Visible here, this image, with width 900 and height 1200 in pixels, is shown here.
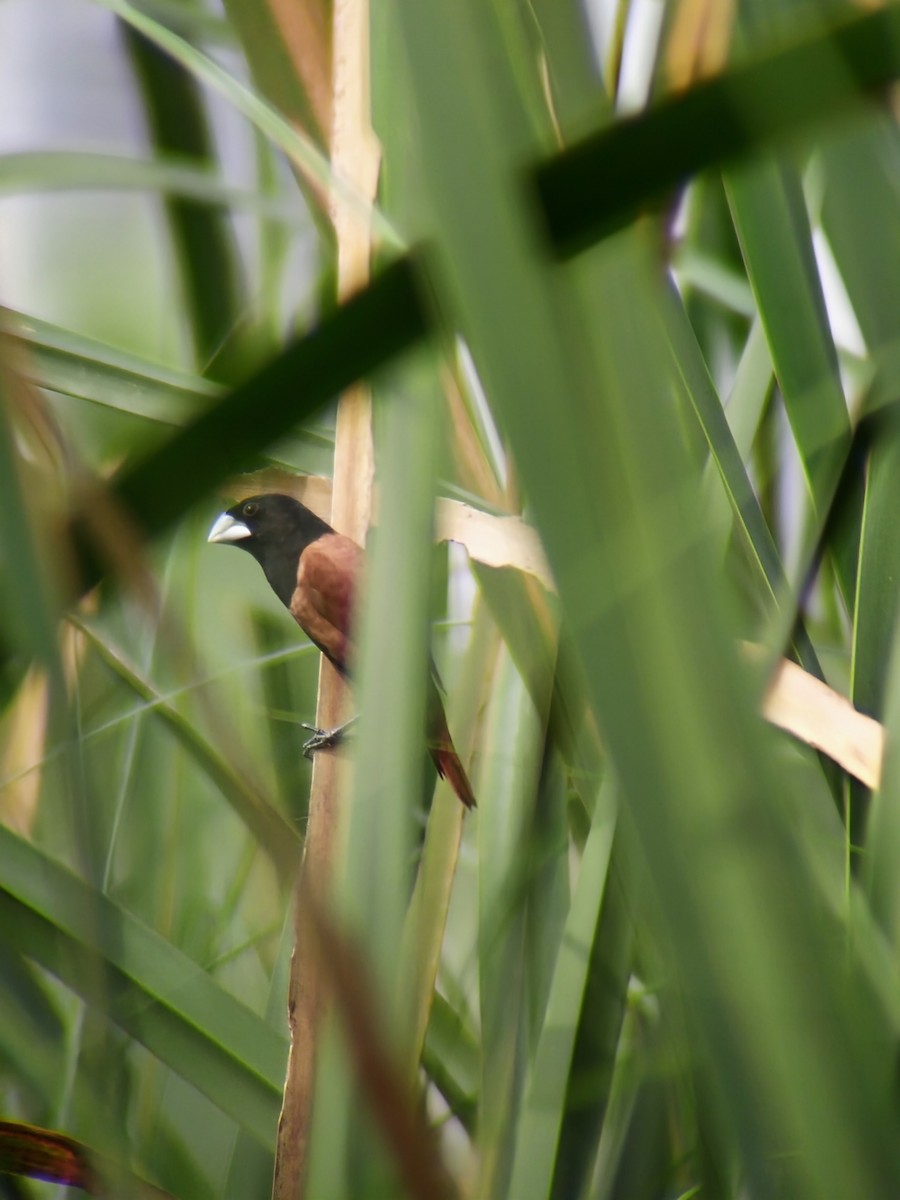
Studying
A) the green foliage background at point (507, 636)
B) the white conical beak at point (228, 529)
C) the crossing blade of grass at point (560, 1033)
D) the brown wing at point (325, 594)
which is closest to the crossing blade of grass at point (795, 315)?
the green foliage background at point (507, 636)

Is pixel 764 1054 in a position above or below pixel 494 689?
below

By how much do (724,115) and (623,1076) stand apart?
541 mm

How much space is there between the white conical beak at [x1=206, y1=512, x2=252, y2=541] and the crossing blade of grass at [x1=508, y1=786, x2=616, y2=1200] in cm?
110

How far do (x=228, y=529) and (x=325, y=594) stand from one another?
0.39m

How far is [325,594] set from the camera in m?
1.20

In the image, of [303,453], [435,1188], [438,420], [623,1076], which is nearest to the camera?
[435,1188]

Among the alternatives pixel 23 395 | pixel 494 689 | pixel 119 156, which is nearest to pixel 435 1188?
pixel 23 395

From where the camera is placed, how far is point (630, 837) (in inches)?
7.6

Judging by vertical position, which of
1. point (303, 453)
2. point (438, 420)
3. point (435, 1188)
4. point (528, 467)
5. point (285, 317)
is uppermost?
point (285, 317)

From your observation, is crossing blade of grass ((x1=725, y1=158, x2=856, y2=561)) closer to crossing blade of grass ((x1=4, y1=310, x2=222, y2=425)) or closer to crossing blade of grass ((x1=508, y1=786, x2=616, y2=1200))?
crossing blade of grass ((x1=508, y1=786, x2=616, y2=1200))

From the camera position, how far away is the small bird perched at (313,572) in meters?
0.73

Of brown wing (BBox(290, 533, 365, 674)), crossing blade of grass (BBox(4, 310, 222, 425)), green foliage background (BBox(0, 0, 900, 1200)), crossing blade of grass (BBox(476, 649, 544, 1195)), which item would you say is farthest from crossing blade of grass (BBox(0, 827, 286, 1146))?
brown wing (BBox(290, 533, 365, 674))

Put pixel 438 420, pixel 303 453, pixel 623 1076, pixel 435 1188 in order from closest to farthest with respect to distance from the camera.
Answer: pixel 435 1188 < pixel 438 420 < pixel 623 1076 < pixel 303 453

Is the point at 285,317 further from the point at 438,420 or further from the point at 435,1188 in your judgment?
the point at 435,1188
